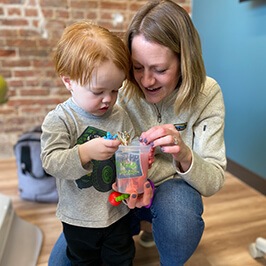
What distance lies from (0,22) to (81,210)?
168 cm

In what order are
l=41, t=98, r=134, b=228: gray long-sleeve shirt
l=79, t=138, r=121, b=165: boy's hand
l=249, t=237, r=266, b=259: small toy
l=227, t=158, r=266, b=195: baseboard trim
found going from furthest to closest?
1. l=227, t=158, r=266, b=195: baseboard trim
2. l=249, t=237, r=266, b=259: small toy
3. l=41, t=98, r=134, b=228: gray long-sleeve shirt
4. l=79, t=138, r=121, b=165: boy's hand

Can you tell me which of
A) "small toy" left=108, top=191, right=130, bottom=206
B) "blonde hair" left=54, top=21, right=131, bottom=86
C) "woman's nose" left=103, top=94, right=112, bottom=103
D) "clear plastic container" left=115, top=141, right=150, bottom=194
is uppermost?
"blonde hair" left=54, top=21, right=131, bottom=86

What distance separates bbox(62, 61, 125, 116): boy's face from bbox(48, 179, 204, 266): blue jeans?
1.05 feet

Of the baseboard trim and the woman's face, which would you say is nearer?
the woman's face

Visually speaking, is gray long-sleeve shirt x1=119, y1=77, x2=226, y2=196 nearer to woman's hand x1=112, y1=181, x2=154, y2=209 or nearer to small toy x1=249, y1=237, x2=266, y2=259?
woman's hand x1=112, y1=181, x2=154, y2=209

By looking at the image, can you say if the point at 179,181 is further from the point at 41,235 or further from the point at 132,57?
the point at 41,235

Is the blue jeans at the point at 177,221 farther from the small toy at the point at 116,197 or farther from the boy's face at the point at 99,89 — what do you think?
the boy's face at the point at 99,89

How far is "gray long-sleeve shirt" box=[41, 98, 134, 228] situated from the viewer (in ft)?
2.49

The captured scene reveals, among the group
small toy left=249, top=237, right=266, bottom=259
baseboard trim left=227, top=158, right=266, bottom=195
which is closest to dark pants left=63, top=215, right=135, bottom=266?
small toy left=249, top=237, right=266, bottom=259

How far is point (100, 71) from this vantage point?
70 cm

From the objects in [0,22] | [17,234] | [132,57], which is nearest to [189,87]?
[132,57]

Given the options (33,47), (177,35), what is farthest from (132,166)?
(33,47)

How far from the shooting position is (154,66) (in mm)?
804

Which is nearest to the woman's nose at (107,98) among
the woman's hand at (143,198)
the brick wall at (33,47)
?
the woman's hand at (143,198)
